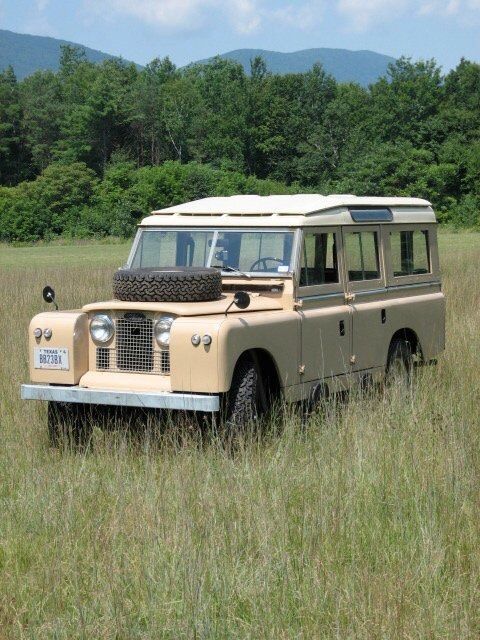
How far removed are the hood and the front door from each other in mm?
345

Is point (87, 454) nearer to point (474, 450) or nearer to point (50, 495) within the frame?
point (50, 495)

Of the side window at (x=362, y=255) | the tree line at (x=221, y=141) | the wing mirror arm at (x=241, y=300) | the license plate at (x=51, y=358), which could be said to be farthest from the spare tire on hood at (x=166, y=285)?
the tree line at (x=221, y=141)

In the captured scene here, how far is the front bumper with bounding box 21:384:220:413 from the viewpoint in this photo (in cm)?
755

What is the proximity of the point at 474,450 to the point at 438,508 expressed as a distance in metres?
1.13

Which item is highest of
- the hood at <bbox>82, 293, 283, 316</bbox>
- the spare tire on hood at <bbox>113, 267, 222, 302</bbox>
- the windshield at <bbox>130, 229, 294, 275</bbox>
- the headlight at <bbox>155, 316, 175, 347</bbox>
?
the windshield at <bbox>130, 229, 294, 275</bbox>

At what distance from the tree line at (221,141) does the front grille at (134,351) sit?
65.7m

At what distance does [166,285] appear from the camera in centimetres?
828

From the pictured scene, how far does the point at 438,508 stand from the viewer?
595cm

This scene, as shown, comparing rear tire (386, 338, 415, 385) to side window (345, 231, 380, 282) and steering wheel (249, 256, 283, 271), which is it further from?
steering wheel (249, 256, 283, 271)

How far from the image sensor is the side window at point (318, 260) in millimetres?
9070

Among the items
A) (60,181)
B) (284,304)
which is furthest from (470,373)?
(60,181)

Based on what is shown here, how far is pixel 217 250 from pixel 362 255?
4.50 feet

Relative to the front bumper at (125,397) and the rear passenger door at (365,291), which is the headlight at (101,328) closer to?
the front bumper at (125,397)

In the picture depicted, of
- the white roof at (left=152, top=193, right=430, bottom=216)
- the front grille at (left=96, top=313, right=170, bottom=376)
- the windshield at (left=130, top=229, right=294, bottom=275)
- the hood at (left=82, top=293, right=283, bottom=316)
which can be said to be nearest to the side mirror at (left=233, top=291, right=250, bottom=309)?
the hood at (left=82, top=293, right=283, bottom=316)
